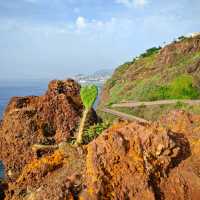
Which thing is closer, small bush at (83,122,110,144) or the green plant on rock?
→ small bush at (83,122,110,144)

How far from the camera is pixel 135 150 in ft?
24.2

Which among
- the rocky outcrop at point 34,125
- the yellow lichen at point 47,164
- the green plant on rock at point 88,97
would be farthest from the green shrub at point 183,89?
the yellow lichen at point 47,164

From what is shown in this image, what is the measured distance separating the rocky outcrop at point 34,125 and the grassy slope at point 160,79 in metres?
34.7

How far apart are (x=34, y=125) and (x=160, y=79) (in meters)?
47.2

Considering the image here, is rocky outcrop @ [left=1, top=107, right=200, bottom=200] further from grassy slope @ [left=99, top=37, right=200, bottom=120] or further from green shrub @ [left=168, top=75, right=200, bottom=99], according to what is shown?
green shrub @ [left=168, top=75, right=200, bottom=99]

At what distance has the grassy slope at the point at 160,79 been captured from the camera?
5078cm

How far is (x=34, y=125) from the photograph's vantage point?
10.4m

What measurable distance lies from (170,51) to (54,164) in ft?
184

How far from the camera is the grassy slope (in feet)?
167

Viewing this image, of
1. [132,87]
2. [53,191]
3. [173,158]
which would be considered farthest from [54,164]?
[132,87]

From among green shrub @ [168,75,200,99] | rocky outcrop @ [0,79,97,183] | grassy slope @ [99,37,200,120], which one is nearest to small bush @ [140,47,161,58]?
grassy slope @ [99,37,200,120]

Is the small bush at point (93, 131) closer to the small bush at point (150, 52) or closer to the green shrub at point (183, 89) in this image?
the green shrub at point (183, 89)

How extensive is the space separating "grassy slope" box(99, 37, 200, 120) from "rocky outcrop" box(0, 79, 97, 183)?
114ft

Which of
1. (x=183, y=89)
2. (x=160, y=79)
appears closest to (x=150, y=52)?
(x=160, y=79)
